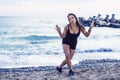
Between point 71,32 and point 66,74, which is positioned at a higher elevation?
point 71,32

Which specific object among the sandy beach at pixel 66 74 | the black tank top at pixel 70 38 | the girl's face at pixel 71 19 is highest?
the girl's face at pixel 71 19

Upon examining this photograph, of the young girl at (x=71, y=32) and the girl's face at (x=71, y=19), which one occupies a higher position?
the girl's face at (x=71, y=19)

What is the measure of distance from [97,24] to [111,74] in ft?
134

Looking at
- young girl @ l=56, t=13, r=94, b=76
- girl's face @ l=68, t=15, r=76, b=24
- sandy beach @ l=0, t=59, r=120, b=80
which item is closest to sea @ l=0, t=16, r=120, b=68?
sandy beach @ l=0, t=59, r=120, b=80

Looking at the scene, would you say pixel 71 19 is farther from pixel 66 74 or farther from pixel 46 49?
pixel 46 49

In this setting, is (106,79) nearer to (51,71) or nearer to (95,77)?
(95,77)

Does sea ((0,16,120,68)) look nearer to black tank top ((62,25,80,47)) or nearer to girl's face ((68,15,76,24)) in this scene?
black tank top ((62,25,80,47))

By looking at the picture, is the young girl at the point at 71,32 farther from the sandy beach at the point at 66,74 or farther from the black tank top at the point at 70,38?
the sandy beach at the point at 66,74

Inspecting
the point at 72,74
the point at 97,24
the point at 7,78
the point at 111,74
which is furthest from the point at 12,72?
the point at 97,24

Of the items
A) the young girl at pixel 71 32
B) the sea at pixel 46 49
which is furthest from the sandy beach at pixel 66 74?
the sea at pixel 46 49

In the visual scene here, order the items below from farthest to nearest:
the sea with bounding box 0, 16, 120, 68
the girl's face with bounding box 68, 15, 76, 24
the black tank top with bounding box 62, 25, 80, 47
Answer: the sea with bounding box 0, 16, 120, 68
the black tank top with bounding box 62, 25, 80, 47
the girl's face with bounding box 68, 15, 76, 24

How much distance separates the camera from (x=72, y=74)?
30.4ft

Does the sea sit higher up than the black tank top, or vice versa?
the black tank top

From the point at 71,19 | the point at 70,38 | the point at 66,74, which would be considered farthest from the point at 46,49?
the point at 71,19
